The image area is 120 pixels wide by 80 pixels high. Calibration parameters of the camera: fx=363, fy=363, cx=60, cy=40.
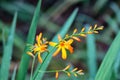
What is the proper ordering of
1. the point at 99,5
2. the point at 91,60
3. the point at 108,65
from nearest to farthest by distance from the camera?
the point at 108,65 < the point at 91,60 < the point at 99,5

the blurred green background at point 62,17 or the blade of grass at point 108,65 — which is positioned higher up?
the blurred green background at point 62,17

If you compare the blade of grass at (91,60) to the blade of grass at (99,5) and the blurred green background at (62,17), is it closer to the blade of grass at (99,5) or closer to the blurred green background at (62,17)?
the blurred green background at (62,17)

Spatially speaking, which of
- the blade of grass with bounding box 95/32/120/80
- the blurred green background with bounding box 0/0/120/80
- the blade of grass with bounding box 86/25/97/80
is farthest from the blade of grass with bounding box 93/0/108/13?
the blade of grass with bounding box 95/32/120/80

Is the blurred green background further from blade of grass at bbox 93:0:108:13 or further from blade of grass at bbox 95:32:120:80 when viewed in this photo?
blade of grass at bbox 95:32:120:80

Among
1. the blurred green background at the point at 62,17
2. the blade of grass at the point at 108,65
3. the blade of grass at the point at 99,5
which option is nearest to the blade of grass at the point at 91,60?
the blade of grass at the point at 108,65

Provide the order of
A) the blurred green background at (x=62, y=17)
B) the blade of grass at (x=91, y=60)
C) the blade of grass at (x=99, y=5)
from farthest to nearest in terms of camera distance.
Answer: the blade of grass at (x=99, y=5), the blurred green background at (x=62, y=17), the blade of grass at (x=91, y=60)

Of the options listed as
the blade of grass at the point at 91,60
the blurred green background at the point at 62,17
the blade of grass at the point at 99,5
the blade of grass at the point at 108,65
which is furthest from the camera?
the blade of grass at the point at 99,5

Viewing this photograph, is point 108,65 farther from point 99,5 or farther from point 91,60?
point 99,5

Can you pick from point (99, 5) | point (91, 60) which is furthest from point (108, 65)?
point (99, 5)

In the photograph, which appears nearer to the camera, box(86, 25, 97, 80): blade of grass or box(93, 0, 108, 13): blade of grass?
box(86, 25, 97, 80): blade of grass

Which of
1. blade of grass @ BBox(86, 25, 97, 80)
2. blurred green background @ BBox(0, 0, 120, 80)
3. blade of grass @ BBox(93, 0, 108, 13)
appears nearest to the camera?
blade of grass @ BBox(86, 25, 97, 80)

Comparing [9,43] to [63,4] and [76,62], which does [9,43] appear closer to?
[76,62]

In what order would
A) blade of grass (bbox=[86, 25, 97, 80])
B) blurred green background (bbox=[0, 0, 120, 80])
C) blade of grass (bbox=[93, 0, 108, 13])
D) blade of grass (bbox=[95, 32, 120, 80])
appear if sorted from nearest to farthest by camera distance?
blade of grass (bbox=[95, 32, 120, 80]) → blade of grass (bbox=[86, 25, 97, 80]) → blurred green background (bbox=[0, 0, 120, 80]) → blade of grass (bbox=[93, 0, 108, 13])

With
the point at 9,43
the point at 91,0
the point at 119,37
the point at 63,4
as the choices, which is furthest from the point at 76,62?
the point at 119,37
